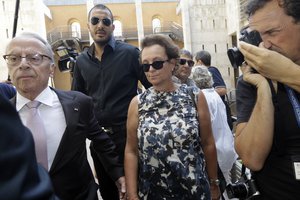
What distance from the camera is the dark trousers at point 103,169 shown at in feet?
9.66

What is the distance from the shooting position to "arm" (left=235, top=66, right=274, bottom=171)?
162 cm

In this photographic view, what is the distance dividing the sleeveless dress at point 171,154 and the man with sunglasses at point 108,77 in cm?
58

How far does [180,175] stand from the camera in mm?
2303

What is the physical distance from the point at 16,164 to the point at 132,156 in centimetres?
186

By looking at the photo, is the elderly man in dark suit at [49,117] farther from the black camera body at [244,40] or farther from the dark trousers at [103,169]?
the black camera body at [244,40]

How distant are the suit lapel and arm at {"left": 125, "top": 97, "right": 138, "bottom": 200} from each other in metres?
0.50

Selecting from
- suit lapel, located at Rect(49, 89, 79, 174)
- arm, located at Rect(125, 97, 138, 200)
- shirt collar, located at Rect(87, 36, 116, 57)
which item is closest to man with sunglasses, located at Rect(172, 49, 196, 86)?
shirt collar, located at Rect(87, 36, 116, 57)

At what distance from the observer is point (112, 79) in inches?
115

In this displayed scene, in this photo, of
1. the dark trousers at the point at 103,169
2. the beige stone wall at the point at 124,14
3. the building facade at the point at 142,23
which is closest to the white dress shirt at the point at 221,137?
the dark trousers at the point at 103,169

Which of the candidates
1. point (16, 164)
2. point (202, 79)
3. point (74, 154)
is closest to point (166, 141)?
point (74, 154)

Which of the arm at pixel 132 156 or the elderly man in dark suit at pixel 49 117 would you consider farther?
the arm at pixel 132 156

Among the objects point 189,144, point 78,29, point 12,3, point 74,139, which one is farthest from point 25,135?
point 78,29

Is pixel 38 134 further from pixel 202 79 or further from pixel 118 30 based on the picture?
pixel 118 30

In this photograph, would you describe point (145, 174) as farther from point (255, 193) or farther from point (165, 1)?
point (165, 1)
